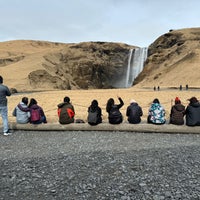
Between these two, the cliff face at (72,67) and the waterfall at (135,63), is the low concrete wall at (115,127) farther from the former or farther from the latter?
the waterfall at (135,63)

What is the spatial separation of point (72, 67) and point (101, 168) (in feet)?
198

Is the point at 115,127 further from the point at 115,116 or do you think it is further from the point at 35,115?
the point at 35,115

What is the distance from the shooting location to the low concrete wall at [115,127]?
10898 mm

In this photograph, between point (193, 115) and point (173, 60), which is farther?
point (173, 60)

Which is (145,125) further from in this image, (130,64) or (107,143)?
(130,64)

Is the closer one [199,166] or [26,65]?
[199,166]

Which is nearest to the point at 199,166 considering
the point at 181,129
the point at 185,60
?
the point at 181,129

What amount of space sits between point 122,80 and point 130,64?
462 cm

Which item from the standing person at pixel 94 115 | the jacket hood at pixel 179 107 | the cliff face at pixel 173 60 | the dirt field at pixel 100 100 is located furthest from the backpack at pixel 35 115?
the cliff face at pixel 173 60

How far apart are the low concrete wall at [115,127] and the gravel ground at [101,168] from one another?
2.26 ft

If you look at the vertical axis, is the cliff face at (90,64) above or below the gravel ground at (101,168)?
above

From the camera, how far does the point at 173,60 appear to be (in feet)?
201

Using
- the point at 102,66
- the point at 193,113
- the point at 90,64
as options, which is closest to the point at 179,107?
the point at 193,113

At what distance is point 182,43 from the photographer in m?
64.5
